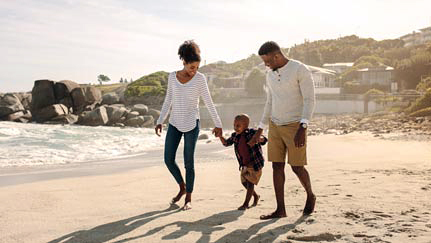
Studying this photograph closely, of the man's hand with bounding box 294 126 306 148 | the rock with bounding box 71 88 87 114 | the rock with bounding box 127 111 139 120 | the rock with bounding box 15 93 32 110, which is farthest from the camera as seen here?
the rock with bounding box 15 93 32 110

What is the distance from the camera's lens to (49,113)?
3962 cm

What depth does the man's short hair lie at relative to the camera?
4090mm

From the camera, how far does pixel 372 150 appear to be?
1023 cm

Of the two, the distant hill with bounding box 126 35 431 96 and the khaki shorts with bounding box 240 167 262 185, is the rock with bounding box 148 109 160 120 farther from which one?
the khaki shorts with bounding box 240 167 262 185

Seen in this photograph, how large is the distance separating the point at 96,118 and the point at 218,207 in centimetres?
3259

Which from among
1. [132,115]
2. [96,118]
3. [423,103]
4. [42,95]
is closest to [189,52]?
[423,103]

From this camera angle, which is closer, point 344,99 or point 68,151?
point 68,151

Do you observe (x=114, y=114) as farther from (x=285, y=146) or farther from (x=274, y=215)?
(x=274, y=215)

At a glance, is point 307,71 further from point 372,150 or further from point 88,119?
point 88,119

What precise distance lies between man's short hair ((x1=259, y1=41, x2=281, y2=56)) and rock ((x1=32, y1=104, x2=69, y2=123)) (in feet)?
124

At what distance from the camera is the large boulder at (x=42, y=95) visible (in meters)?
41.4

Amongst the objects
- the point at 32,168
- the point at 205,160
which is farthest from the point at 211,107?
the point at 32,168

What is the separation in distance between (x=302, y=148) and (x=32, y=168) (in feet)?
23.4

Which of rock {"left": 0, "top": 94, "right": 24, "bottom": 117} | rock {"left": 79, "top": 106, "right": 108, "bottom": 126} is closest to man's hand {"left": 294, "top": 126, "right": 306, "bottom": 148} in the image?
rock {"left": 79, "top": 106, "right": 108, "bottom": 126}
